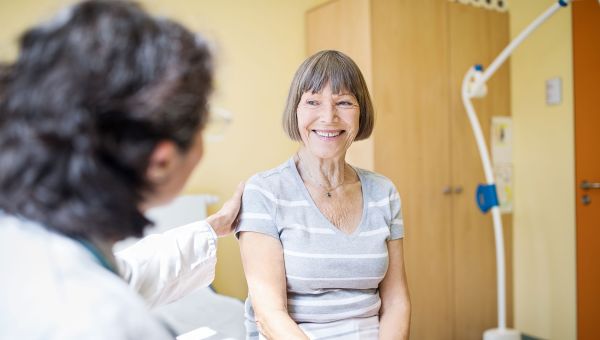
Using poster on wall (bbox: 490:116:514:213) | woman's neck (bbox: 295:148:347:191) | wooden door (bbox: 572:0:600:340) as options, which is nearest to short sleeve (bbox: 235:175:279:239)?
woman's neck (bbox: 295:148:347:191)

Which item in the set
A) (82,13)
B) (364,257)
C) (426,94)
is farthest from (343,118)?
(426,94)

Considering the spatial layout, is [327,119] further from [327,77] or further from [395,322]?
[395,322]

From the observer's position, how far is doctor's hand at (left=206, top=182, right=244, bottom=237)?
46.7 inches

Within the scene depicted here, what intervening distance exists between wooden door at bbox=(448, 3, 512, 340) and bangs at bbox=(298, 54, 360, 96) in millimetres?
1496

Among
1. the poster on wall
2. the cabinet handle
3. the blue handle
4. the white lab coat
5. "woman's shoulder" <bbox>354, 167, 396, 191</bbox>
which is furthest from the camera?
the poster on wall

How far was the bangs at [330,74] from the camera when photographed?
1.25m

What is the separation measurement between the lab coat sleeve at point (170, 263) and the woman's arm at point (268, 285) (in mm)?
96

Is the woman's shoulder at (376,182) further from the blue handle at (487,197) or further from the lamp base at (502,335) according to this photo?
the lamp base at (502,335)

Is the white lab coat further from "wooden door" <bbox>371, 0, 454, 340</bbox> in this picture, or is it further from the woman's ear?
"wooden door" <bbox>371, 0, 454, 340</bbox>

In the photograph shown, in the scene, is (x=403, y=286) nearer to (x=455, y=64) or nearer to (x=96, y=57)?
(x=96, y=57)

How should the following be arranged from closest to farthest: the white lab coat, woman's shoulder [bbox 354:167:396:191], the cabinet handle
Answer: the white lab coat < woman's shoulder [bbox 354:167:396:191] < the cabinet handle

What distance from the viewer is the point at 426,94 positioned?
96.9 inches

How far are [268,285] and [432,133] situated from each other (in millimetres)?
1647

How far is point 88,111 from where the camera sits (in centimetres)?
49
